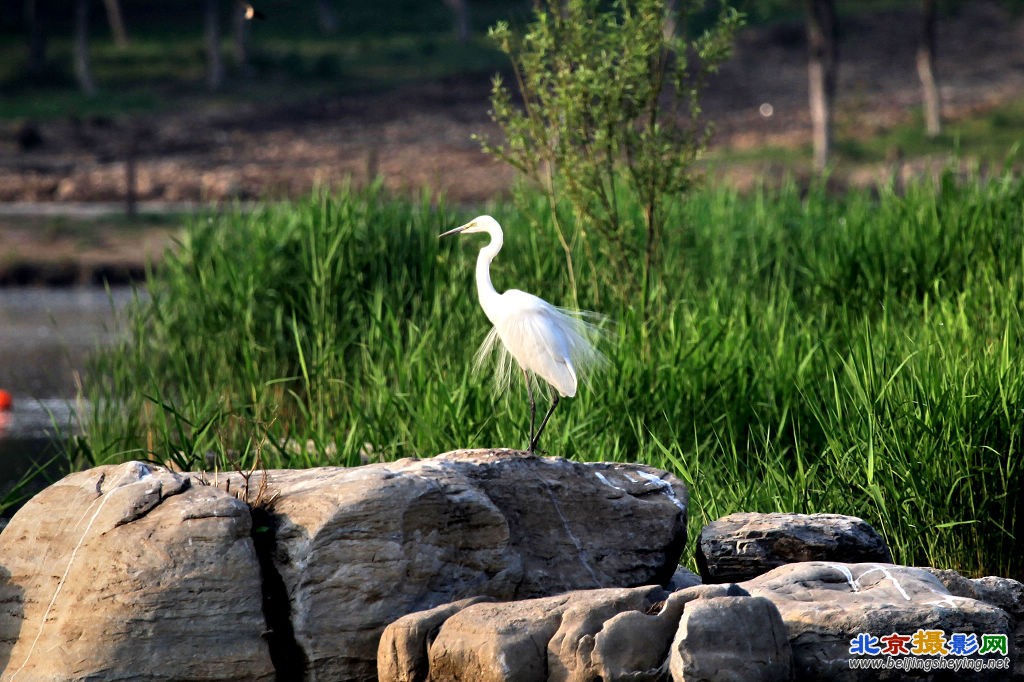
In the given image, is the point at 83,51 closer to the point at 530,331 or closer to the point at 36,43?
the point at 36,43

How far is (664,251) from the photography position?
8133mm

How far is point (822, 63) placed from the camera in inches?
878

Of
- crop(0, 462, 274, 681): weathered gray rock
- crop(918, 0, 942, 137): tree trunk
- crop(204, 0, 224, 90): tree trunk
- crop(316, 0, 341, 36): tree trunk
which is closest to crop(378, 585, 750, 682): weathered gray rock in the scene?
crop(0, 462, 274, 681): weathered gray rock

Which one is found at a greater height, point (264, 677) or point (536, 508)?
point (536, 508)

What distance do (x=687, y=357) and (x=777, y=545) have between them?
167 centimetres

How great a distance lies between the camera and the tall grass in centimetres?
529

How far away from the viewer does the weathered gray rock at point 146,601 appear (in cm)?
398

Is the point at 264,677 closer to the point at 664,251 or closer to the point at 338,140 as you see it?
the point at 664,251

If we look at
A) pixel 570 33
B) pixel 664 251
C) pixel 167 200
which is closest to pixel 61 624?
pixel 570 33

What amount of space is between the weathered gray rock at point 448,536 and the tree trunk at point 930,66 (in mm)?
21649

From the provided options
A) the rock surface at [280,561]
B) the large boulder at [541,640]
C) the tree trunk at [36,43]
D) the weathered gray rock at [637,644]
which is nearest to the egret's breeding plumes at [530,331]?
the rock surface at [280,561]

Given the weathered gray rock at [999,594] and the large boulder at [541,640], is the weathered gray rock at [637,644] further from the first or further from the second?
Answer: the weathered gray rock at [999,594]

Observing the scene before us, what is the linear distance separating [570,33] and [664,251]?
163 centimetres

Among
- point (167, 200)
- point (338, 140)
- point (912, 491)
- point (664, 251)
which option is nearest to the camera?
point (912, 491)
